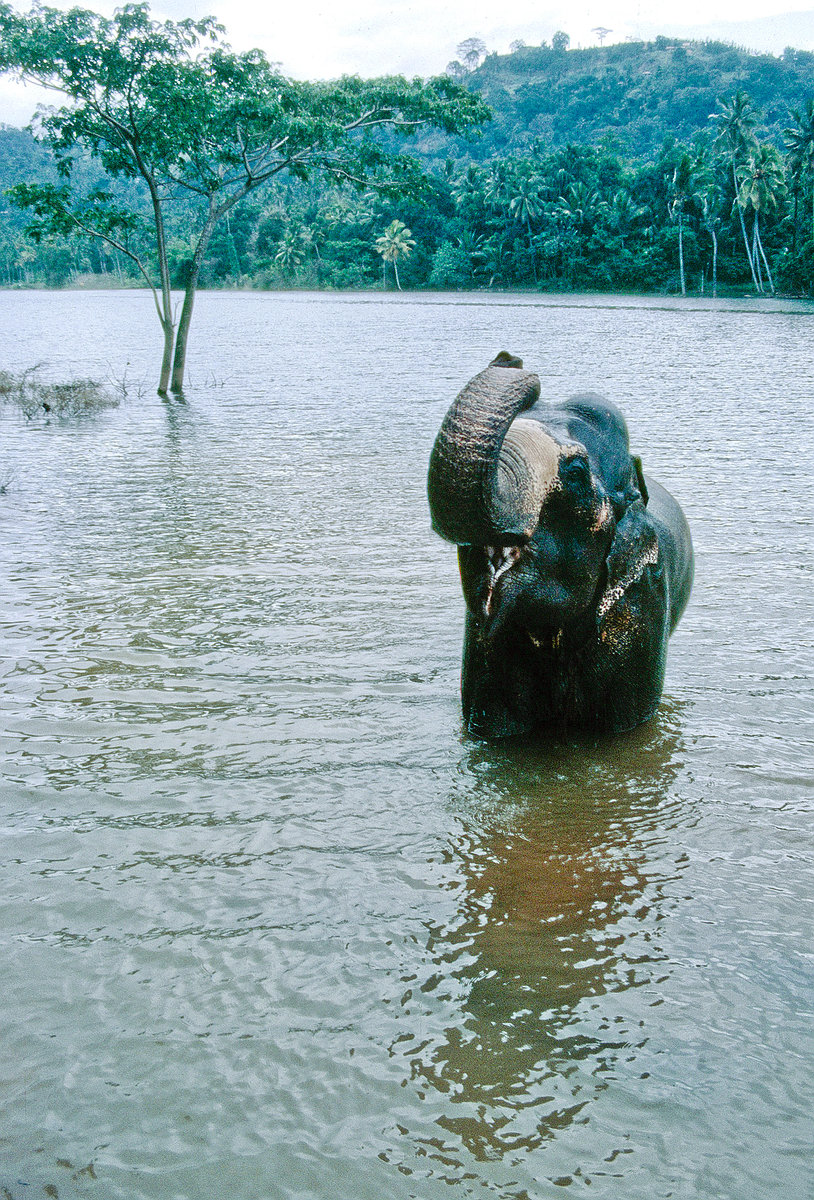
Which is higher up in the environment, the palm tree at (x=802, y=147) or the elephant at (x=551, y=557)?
the palm tree at (x=802, y=147)

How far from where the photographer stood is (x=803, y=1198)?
218 centimetres

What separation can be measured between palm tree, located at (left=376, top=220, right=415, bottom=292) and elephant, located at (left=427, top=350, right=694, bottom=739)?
88236mm

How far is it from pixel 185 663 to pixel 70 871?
2036 mm

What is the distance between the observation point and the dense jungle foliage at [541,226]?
201ft

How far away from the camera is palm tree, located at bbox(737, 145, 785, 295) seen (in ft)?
191

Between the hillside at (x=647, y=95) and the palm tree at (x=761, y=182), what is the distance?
97.6 m

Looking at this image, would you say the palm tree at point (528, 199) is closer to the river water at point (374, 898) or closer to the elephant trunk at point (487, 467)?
the river water at point (374, 898)

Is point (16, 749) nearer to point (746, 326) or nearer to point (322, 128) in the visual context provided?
point (322, 128)

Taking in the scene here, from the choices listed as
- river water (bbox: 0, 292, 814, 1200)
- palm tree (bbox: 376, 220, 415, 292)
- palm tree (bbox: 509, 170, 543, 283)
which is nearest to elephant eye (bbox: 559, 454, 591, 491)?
river water (bbox: 0, 292, 814, 1200)

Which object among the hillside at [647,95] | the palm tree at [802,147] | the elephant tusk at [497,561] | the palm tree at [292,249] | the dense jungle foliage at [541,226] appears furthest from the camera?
the hillside at [647,95]

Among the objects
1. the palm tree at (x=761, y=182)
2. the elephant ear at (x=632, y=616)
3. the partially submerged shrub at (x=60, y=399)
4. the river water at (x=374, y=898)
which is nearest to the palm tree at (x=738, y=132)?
the palm tree at (x=761, y=182)

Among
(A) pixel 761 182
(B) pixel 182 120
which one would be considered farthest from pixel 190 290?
(A) pixel 761 182

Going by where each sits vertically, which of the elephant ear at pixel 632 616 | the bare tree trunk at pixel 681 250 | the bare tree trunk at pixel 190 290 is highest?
the bare tree trunk at pixel 681 250

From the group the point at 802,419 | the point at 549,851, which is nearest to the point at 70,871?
the point at 549,851
